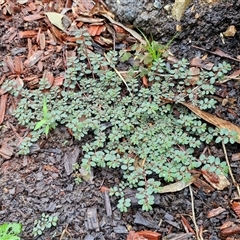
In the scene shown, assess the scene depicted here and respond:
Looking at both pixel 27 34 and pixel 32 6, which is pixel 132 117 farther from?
pixel 32 6

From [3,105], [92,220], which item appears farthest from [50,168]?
[3,105]

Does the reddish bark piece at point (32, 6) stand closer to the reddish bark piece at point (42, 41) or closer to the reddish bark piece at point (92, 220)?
the reddish bark piece at point (42, 41)

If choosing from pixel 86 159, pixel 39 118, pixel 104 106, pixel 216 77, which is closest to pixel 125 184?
pixel 86 159

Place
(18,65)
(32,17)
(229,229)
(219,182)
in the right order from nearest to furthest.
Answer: (229,229)
(219,182)
(18,65)
(32,17)

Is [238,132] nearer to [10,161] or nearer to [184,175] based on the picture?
[184,175]

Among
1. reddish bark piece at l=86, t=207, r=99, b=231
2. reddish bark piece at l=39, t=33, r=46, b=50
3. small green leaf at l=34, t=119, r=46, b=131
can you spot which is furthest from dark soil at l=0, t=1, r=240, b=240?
reddish bark piece at l=39, t=33, r=46, b=50

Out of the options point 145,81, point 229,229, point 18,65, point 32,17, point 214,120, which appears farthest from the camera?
point 32,17
